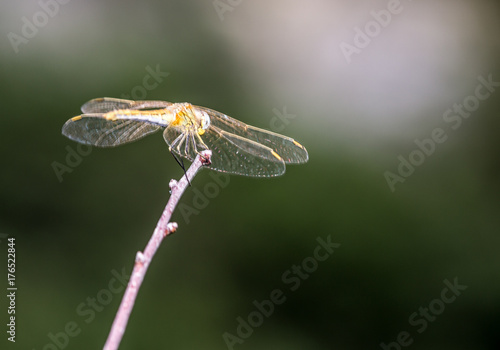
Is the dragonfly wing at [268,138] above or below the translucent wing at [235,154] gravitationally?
above

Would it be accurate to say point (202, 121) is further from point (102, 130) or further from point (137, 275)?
point (137, 275)

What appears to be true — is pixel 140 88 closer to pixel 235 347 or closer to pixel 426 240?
pixel 235 347

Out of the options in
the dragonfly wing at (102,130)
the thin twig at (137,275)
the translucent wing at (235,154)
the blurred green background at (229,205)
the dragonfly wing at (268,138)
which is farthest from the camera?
the blurred green background at (229,205)

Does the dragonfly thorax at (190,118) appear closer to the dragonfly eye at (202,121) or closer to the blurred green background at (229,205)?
the dragonfly eye at (202,121)

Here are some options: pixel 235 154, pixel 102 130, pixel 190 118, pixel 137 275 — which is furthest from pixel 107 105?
Result: pixel 137 275

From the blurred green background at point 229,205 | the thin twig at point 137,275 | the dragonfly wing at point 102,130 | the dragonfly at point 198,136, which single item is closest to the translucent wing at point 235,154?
the dragonfly at point 198,136

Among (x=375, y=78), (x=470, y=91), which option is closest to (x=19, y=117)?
(x=375, y=78)
